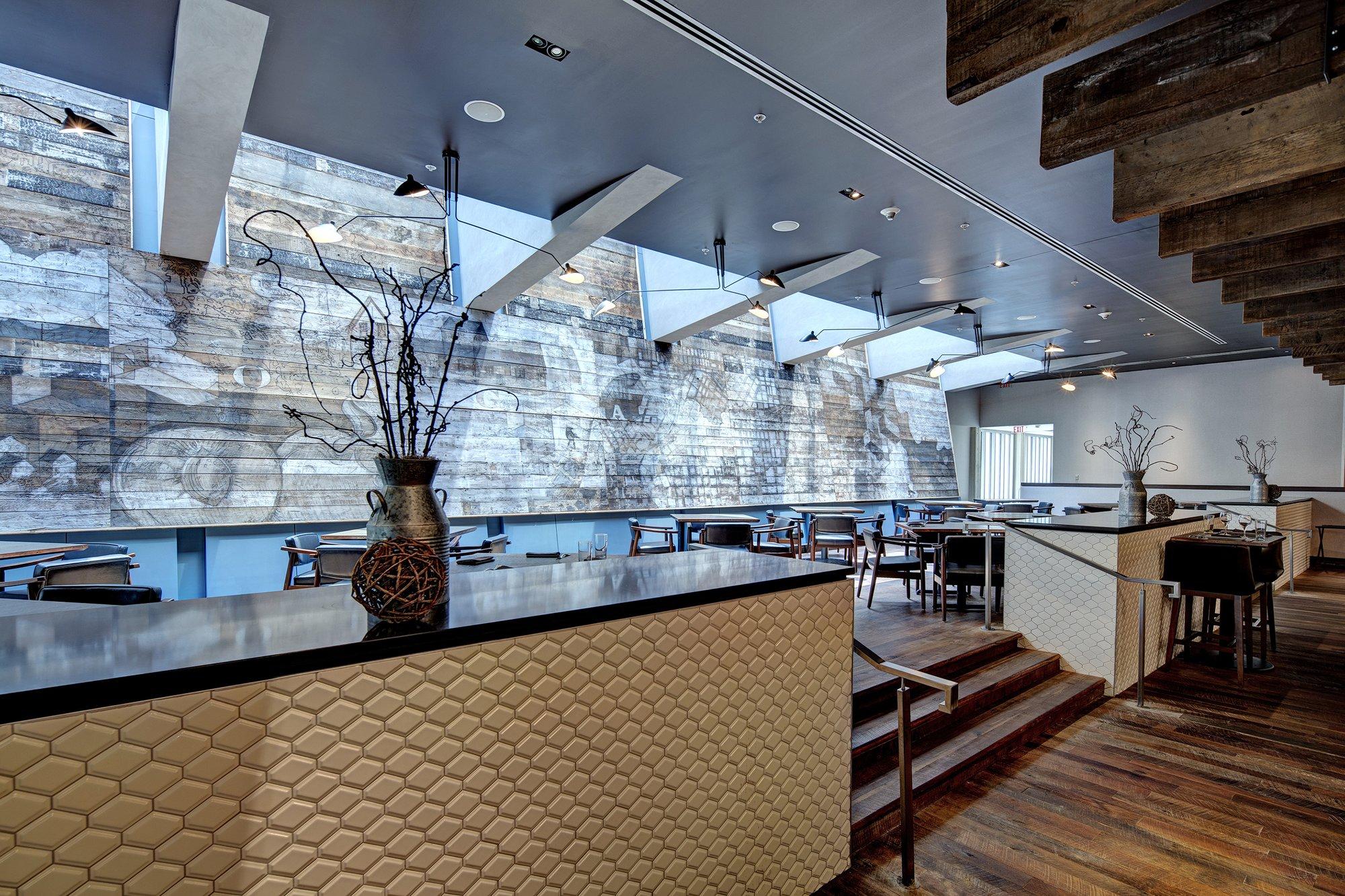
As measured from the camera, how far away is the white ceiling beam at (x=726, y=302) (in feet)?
21.3

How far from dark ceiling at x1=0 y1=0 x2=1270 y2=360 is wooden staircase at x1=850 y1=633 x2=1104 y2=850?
321 centimetres

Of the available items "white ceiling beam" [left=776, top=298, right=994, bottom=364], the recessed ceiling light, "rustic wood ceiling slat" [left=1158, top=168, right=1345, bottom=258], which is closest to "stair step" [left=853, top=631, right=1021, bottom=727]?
"rustic wood ceiling slat" [left=1158, top=168, right=1345, bottom=258]

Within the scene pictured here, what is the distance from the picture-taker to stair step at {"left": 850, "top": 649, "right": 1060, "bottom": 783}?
291 cm

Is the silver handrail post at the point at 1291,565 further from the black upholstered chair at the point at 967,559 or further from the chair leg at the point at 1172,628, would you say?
the black upholstered chair at the point at 967,559

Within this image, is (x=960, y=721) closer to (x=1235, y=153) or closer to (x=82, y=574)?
(x=1235, y=153)

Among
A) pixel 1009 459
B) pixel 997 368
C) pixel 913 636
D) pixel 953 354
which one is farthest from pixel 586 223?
pixel 1009 459

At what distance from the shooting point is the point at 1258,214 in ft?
11.0

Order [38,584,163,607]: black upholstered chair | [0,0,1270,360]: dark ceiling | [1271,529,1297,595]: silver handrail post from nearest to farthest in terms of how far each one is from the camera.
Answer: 1. [38,584,163,607]: black upholstered chair
2. [0,0,1270,360]: dark ceiling
3. [1271,529,1297,595]: silver handrail post

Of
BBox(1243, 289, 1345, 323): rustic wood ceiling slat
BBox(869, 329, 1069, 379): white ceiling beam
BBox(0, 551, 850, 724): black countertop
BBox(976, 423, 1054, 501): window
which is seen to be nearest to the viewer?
BBox(0, 551, 850, 724): black countertop

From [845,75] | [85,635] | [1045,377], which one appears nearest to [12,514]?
[85,635]

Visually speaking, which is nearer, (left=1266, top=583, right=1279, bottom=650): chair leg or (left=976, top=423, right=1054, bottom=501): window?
(left=1266, top=583, right=1279, bottom=650): chair leg

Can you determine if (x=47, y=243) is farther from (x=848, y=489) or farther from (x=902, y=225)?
(x=848, y=489)

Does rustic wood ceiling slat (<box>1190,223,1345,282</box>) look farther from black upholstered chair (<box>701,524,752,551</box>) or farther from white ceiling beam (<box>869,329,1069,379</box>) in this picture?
white ceiling beam (<box>869,329,1069,379</box>)

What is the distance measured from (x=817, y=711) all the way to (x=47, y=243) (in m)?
6.52
